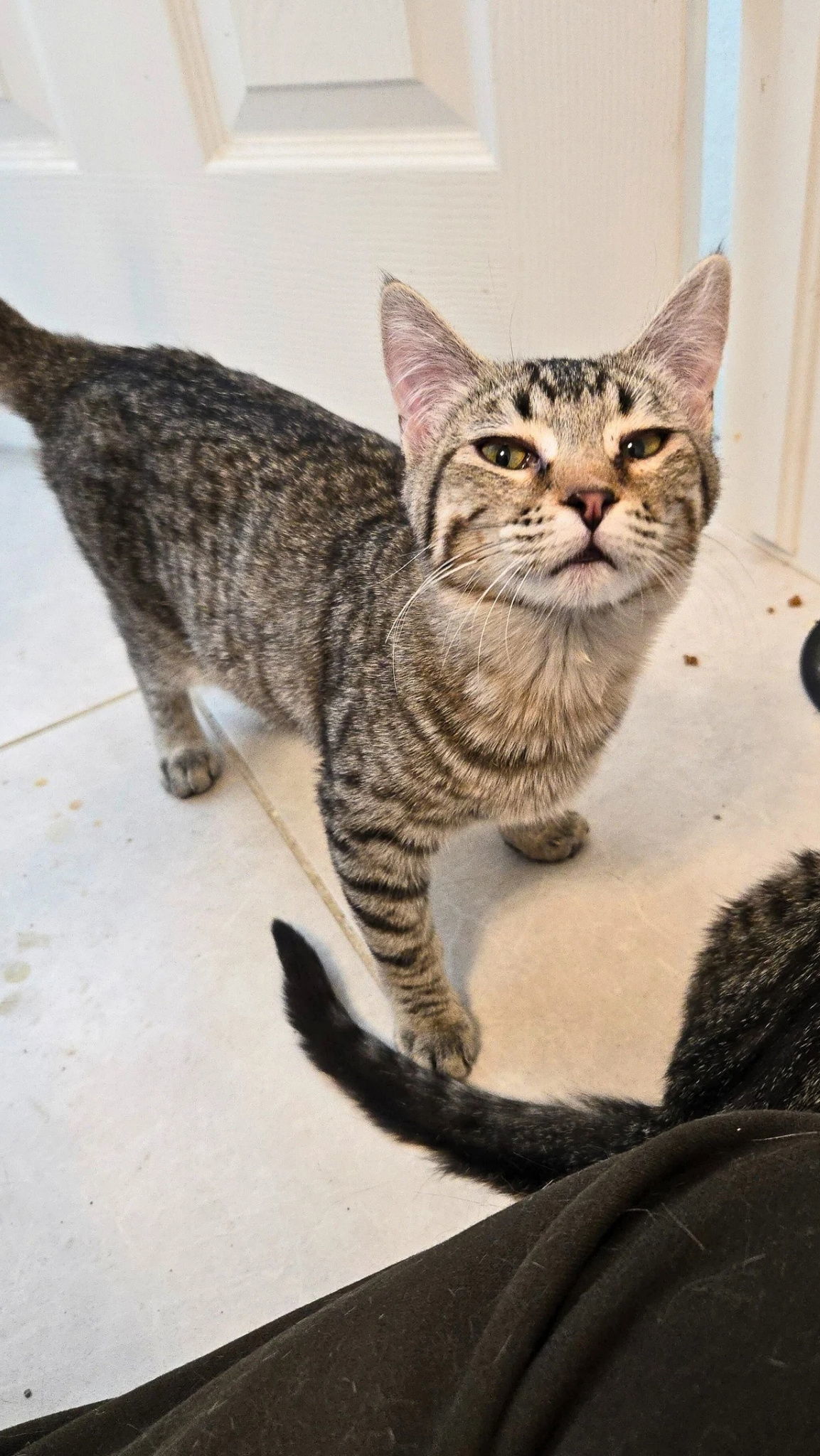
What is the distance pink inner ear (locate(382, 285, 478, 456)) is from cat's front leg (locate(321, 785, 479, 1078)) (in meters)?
0.40

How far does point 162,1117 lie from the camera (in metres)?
1.02

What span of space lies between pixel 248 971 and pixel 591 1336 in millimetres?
748

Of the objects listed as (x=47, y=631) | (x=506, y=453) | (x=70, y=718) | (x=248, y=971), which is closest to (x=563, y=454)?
(x=506, y=453)

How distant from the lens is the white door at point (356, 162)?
1208mm

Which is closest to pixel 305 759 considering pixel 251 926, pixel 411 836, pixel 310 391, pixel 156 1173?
pixel 251 926

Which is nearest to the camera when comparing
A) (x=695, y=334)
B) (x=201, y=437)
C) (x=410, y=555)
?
(x=695, y=334)

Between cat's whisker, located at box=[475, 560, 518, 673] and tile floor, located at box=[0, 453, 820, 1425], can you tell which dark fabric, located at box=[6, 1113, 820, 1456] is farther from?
cat's whisker, located at box=[475, 560, 518, 673]

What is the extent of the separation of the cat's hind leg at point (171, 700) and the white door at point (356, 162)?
68cm

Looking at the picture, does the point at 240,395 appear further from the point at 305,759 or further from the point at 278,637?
the point at 305,759

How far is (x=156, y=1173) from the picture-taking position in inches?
38.3

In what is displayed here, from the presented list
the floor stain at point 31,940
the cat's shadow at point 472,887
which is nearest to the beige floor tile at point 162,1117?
the floor stain at point 31,940

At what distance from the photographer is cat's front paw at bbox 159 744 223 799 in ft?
4.50

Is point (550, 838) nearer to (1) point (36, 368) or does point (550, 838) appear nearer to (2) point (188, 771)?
(2) point (188, 771)

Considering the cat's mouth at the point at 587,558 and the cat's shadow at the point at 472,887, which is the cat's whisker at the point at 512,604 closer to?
the cat's mouth at the point at 587,558
